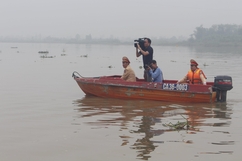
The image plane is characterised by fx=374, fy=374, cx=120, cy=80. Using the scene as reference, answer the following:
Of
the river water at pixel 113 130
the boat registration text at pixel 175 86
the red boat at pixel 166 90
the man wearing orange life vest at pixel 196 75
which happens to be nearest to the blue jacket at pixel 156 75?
the red boat at pixel 166 90

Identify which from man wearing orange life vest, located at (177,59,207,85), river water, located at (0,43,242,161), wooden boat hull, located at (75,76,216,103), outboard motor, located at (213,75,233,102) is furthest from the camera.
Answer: man wearing orange life vest, located at (177,59,207,85)

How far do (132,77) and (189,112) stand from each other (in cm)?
251

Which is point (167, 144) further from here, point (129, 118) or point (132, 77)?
point (132, 77)

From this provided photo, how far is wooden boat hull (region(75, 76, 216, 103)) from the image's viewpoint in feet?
35.9

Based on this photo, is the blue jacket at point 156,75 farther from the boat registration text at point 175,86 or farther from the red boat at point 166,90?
the boat registration text at point 175,86

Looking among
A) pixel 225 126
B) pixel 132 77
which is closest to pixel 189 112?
pixel 225 126

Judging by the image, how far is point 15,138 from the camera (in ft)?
23.3

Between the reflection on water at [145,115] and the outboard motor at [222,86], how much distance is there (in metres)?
0.26

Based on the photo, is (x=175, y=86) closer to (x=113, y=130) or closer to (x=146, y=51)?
(x=146, y=51)

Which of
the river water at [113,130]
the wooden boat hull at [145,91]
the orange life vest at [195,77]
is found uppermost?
the orange life vest at [195,77]

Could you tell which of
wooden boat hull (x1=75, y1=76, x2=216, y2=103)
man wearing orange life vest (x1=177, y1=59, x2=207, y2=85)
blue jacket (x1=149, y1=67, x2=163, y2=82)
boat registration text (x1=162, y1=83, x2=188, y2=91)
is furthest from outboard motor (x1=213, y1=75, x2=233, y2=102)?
blue jacket (x1=149, y1=67, x2=163, y2=82)

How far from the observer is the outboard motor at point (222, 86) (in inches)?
426

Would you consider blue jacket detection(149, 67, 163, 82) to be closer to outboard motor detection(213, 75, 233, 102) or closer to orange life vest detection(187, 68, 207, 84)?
orange life vest detection(187, 68, 207, 84)

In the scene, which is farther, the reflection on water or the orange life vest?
the orange life vest
